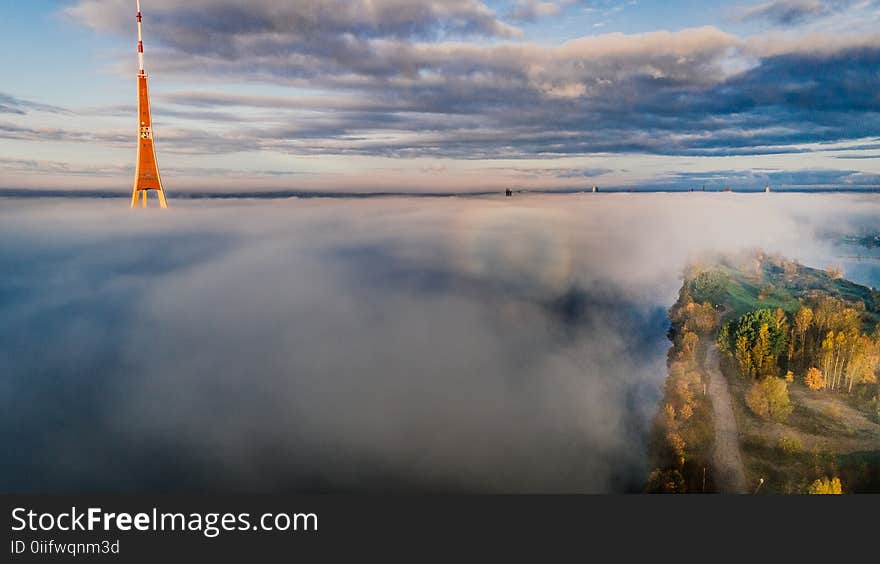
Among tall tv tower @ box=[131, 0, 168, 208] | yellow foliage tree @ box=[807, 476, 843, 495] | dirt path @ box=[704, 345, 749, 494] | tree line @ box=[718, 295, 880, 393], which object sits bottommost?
dirt path @ box=[704, 345, 749, 494]

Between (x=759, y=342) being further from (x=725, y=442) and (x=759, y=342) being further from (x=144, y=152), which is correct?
(x=144, y=152)

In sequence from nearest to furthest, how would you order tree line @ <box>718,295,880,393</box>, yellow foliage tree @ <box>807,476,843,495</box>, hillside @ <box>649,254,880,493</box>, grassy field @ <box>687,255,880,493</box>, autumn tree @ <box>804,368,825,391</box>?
yellow foliage tree @ <box>807,476,843,495</box> → grassy field @ <box>687,255,880,493</box> → hillside @ <box>649,254,880,493</box> → autumn tree @ <box>804,368,825,391</box> → tree line @ <box>718,295,880,393</box>

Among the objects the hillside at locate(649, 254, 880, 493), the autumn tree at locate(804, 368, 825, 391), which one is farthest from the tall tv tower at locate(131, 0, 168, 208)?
the autumn tree at locate(804, 368, 825, 391)

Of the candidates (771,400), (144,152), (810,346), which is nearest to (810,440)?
(771,400)

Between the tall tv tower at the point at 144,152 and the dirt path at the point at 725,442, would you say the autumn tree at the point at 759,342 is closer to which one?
the dirt path at the point at 725,442

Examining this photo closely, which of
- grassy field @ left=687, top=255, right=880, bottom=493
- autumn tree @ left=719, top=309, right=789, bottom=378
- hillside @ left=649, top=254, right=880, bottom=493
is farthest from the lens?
autumn tree @ left=719, top=309, right=789, bottom=378

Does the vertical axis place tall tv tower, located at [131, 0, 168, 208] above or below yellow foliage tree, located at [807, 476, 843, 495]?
above

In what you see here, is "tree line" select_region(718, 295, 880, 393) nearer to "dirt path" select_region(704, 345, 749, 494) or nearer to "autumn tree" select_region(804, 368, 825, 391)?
"autumn tree" select_region(804, 368, 825, 391)

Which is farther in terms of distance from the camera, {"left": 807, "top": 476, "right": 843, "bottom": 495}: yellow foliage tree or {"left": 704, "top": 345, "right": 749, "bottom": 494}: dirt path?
{"left": 704, "top": 345, "right": 749, "bottom": 494}: dirt path

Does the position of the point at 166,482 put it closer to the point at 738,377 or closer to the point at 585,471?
the point at 585,471
